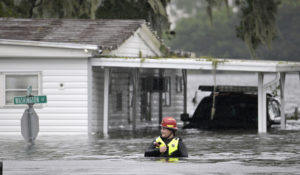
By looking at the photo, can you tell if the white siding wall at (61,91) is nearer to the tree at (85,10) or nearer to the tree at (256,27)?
the tree at (85,10)

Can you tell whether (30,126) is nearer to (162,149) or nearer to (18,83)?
(18,83)

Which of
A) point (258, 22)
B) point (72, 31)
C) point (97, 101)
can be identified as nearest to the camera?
point (97, 101)

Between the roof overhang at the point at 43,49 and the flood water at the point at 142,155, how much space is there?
249 centimetres

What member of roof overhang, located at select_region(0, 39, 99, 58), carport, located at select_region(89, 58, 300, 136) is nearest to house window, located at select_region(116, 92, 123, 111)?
carport, located at select_region(89, 58, 300, 136)

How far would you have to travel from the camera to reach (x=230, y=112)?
30.7 metres

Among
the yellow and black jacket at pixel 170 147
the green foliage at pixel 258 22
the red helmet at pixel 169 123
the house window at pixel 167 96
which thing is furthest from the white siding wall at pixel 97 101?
the red helmet at pixel 169 123

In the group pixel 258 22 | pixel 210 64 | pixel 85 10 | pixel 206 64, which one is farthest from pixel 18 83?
pixel 258 22

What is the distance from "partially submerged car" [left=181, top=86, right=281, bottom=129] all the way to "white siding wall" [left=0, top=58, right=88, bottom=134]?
5098mm

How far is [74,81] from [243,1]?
48.7 feet

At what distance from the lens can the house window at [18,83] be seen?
27172 millimetres

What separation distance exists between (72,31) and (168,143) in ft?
43.5

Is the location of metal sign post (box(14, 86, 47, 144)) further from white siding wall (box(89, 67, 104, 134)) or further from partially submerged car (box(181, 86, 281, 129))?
partially submerged car (box(181, 86, 281, 129))

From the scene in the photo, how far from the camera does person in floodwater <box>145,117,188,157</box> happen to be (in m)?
15.9

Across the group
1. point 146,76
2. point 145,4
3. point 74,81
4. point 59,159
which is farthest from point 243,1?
point 59,159
